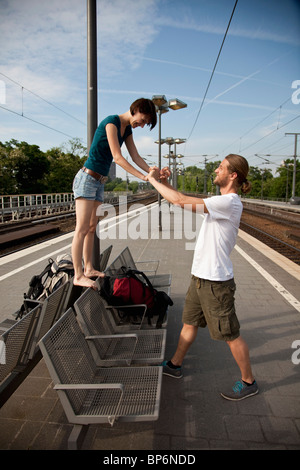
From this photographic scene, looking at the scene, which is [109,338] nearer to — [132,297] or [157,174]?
[132,297]

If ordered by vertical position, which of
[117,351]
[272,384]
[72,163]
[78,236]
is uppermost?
[72,163]

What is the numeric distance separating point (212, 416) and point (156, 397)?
623 mm

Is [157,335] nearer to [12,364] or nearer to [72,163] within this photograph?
[12,364]

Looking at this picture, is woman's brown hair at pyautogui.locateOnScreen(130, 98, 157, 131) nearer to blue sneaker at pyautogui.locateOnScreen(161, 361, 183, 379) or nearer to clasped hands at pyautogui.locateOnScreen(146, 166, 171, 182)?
clasped hands at pyautogui.locateOnScreen(146, 166, 171, 182)

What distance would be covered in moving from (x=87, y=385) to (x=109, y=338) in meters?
0.85

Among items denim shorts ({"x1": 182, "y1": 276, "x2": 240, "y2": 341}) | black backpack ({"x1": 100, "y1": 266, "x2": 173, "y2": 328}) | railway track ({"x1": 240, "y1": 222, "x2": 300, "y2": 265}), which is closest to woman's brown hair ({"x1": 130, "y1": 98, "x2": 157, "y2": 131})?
denim shorts ({"x1": 182, "y1": 276, "x2": 240, "y2": 341})

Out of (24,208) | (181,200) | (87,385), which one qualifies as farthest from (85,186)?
(24,208)

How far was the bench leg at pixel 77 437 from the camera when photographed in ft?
6.57

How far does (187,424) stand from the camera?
8.22 ft

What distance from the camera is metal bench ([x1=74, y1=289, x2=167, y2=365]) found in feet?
9.03

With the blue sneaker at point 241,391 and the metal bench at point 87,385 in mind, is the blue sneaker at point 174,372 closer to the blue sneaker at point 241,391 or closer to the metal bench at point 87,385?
the blue sneaker at point 241,391

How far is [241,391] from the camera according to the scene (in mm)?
2830

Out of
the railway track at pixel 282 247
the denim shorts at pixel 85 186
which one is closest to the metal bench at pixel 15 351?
the denim shorts at pixel 85 186
